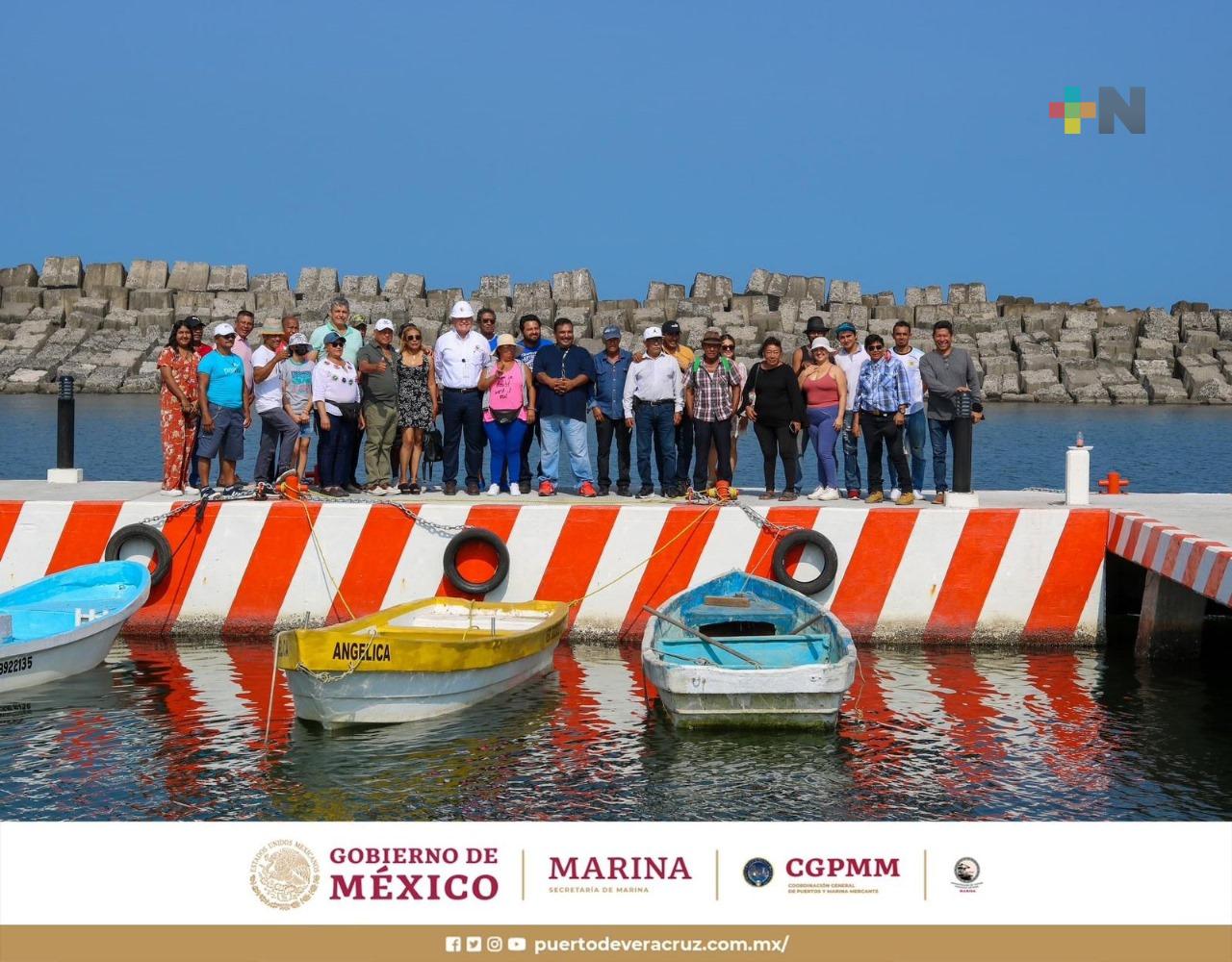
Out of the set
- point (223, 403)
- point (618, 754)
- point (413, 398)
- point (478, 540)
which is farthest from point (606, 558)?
point (223, 403)

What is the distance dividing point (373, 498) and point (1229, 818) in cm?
977

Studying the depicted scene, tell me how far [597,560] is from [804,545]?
7.08 ft

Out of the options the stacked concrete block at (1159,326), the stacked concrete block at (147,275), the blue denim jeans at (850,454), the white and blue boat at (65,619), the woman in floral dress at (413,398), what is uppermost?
the stacked concrete block at (147,275)

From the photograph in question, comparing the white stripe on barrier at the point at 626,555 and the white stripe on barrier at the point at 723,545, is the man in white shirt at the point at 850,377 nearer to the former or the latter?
the white stripe on barrier at the point at 723,545

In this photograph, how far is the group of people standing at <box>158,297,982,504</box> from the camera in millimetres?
17609

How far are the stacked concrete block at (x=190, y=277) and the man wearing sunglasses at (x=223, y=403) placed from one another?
231ft

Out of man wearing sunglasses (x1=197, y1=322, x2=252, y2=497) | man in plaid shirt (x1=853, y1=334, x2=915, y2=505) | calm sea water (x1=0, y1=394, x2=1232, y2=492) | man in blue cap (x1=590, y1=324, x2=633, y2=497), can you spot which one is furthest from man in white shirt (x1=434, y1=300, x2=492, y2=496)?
calm sea water (x1=0, y1=394, x2=1232, y2=492)

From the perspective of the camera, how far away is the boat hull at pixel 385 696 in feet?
42.6

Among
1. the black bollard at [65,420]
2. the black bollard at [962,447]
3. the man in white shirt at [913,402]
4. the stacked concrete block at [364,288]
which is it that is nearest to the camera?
the black bollard at [962,447]

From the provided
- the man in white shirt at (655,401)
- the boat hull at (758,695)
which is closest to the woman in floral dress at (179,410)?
Answer: the man in white shirt at (655,401)

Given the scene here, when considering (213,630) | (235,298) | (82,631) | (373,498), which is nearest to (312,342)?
(373,498)

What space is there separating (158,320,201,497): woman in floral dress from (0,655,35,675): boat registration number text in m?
3.77

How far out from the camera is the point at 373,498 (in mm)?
17406
